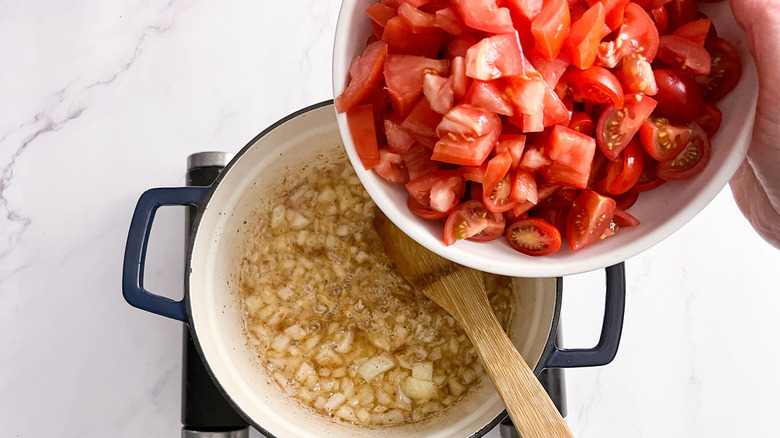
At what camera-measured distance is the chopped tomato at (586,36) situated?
2.35 feet

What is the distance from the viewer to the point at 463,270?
107 centimetres

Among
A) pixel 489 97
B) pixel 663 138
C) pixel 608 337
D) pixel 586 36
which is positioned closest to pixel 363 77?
pixel 489 97

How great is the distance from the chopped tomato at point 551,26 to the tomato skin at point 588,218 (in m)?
0.18

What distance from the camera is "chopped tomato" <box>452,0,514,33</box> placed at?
71cm

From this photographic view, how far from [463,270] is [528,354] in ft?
0.63

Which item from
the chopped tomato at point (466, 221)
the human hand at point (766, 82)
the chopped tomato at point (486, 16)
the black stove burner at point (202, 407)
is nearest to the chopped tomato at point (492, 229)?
the chopped tomato at point (466, 221)

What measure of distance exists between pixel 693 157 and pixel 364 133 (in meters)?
0.40

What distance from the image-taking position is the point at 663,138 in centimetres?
77

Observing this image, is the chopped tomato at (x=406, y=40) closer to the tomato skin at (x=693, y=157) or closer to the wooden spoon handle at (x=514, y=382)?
the tomato skin at (x=693, y=157)

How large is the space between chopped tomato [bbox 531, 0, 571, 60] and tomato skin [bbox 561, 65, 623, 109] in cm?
4

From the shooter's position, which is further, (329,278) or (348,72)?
(329,278)

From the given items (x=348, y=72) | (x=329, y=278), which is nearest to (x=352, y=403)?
(x=329, y=278)

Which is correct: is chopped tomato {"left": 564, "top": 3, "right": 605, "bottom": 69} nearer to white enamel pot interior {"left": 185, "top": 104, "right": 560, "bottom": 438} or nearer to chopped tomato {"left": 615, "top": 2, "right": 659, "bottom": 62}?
chopped tomato {"left": 615, "top": 2, "right": 659, "bottom": 62}

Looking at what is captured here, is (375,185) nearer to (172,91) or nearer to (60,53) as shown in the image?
(172,91)
